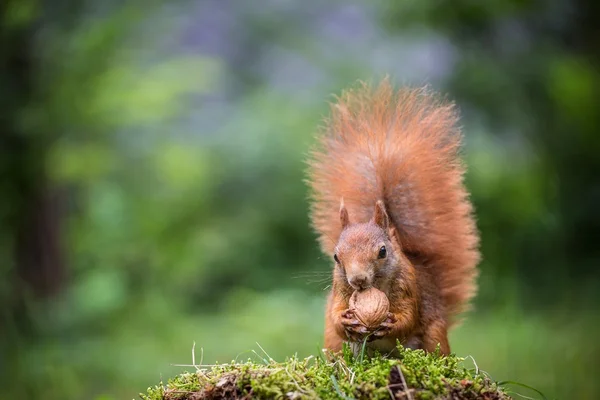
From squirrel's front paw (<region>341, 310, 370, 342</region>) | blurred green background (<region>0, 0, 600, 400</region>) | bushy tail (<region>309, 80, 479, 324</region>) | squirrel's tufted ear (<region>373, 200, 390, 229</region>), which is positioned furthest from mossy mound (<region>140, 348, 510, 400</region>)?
blurred green background (<region>0, 0, 600, 400</region>)

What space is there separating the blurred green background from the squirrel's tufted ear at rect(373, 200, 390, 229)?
2.50 meters

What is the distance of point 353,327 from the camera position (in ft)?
7.72

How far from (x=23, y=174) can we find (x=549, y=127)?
479cm

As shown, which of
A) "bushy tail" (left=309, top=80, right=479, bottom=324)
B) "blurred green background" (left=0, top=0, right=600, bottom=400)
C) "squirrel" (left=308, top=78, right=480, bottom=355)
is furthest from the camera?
"blurred green background" (left=0, top=0, right=600, bottom=400)

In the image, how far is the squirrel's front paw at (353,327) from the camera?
92.2 inches

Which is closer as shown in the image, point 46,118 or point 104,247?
point 46,118

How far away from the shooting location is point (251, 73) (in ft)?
34.2

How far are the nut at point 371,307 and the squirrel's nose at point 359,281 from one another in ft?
0.12

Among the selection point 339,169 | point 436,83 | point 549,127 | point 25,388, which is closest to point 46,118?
point 25,388

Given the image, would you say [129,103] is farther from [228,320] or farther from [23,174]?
[228,320]

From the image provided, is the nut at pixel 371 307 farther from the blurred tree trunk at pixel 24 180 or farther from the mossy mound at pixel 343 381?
the blurred tree trunk at pixel 24 180

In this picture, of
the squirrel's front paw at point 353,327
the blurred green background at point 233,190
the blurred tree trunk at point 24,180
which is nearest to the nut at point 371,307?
the squirrel's front paw at point 353,327

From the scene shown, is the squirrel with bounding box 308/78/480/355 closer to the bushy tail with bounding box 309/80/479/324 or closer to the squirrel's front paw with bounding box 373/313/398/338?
the bushy tail with bounding box 309/80/479/324

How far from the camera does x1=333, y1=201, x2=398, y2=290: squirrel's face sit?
243 cm
